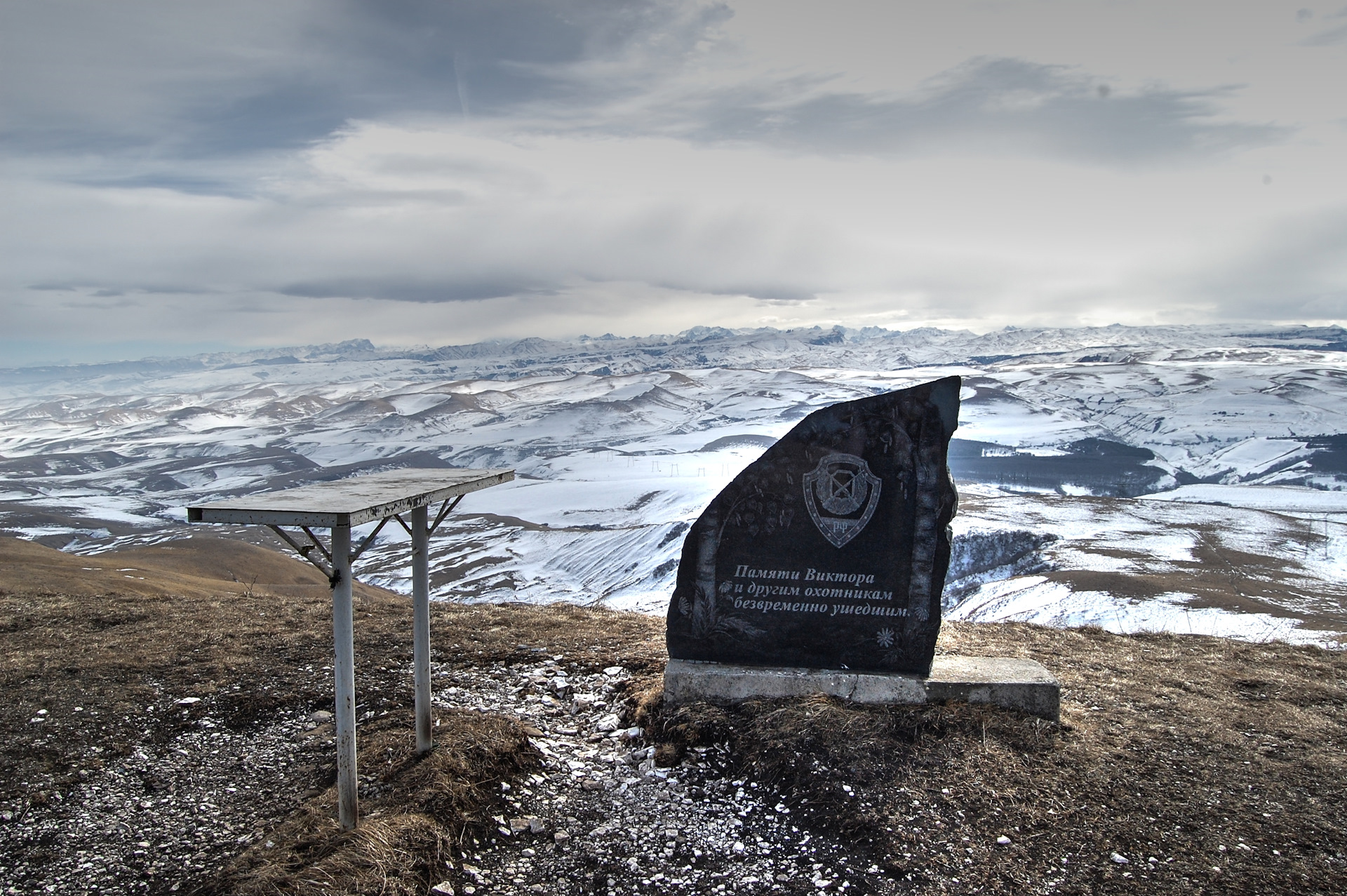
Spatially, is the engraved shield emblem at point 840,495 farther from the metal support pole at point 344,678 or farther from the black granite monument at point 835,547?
the metal support pole at point 344,678

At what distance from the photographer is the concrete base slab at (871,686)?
8641mm

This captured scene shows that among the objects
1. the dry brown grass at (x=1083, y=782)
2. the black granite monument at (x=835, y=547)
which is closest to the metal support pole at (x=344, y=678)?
the dry brown grass at (x=1083, y=782)

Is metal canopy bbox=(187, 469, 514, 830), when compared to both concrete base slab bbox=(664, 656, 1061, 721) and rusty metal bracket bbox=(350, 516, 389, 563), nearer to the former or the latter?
rusty metal bracket bbox=(350, 516, 389, 563)

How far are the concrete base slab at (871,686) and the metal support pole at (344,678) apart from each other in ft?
12.2

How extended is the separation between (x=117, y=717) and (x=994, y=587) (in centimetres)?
8985

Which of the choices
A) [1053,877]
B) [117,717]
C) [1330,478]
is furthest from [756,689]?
[1330,478]

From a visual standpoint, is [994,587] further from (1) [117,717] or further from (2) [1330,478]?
(2) [1330,478]

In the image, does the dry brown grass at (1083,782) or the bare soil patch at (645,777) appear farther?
the dry brown grass at (1083,782)

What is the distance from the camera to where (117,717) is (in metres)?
8.50

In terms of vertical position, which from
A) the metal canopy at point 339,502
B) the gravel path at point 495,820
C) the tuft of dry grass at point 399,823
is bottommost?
the gravel path at point 495,820

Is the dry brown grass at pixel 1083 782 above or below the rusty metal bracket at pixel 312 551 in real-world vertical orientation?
below

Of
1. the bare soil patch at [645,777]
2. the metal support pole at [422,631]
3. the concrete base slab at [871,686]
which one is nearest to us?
the bare soil patch at [645,777]

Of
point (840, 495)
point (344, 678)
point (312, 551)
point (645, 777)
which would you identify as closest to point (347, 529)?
point (312, 551)

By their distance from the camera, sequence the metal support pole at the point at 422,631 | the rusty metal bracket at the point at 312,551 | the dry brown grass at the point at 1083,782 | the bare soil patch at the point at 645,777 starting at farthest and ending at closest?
the metal support pole at the point at 422,631 → the dry brown grass at the point at 1083,782 → the bare soil patch at the point at 645,777 → the rusty metal bracket at the point at 312,551
